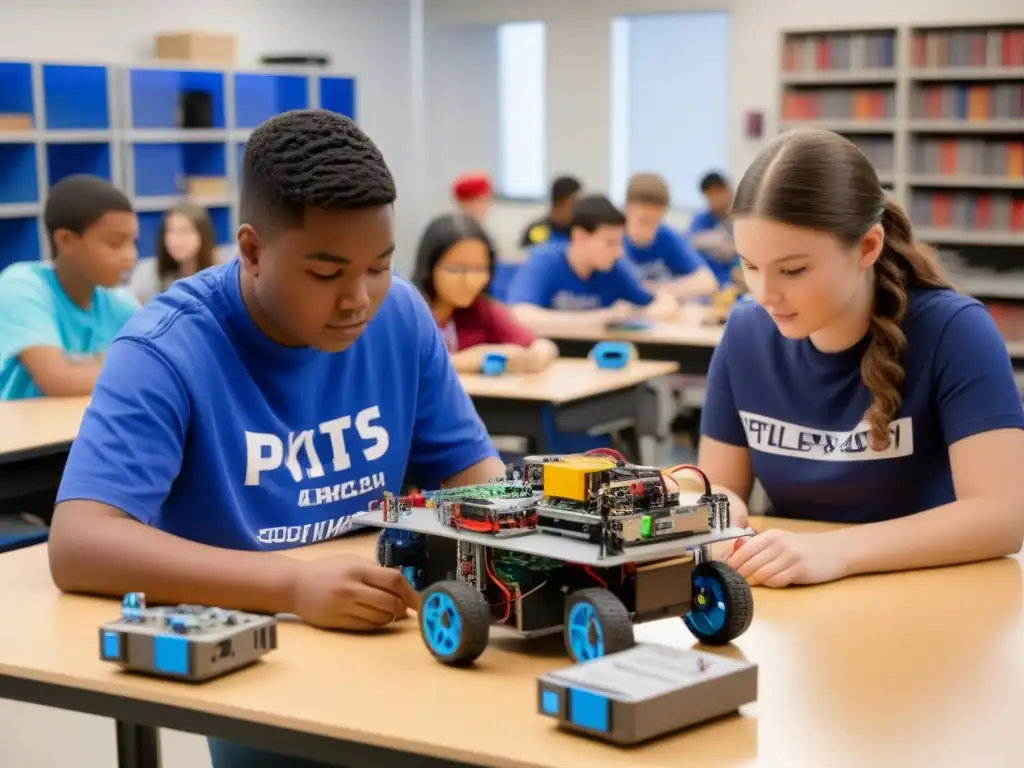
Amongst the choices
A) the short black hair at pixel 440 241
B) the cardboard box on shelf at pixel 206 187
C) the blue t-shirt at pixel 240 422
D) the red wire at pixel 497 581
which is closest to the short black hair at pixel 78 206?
the short black hair at pixel 440 241

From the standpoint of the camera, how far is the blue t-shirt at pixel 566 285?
550cm

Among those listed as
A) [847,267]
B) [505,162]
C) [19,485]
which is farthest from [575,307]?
[505,162]

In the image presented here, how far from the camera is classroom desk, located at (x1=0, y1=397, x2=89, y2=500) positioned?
2850 millimetres

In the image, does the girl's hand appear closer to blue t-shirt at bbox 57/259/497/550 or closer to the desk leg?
blue t-shirt at bbox 57/259/497/550

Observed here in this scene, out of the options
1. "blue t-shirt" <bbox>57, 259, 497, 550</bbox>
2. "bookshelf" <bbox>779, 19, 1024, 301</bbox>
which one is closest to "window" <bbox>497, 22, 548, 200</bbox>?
"bookshelf" <bbox>779, 19, 1024, 301</bbox>

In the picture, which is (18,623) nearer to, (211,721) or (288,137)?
(211,721)

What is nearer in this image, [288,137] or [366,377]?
[288,137]

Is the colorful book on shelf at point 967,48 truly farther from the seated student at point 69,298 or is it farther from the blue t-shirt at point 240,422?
the blue t-shirt at point 240,422

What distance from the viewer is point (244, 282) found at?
1.65 meters

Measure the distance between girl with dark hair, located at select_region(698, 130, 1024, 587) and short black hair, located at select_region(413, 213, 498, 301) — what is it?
192 cm

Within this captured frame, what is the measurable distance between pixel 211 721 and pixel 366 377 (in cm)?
65

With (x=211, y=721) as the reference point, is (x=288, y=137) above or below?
above

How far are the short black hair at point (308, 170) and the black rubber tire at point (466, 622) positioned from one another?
0.43 meters

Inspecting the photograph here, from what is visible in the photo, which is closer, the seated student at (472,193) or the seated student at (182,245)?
the seated student at (182,245)
